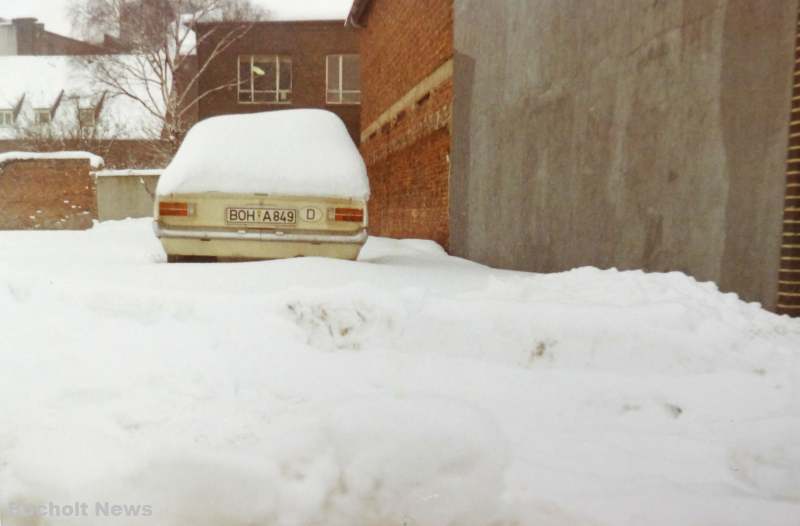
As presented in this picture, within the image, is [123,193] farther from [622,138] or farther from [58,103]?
[58,103]

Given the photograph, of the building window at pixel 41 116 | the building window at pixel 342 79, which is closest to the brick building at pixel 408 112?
the building window at pixel 342 79

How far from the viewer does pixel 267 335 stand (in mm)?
3137

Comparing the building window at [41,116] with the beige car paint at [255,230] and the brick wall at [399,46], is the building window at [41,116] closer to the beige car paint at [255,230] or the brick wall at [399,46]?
the brick wall at [399,46]

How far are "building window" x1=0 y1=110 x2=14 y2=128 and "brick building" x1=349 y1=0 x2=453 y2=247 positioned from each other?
88.6 feet

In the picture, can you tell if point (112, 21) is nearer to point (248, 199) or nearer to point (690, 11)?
point (248, 199)

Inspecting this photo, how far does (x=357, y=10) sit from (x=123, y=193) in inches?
312

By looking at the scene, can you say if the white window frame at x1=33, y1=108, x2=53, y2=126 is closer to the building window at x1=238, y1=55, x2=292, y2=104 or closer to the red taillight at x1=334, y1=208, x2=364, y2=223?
the building window at x1=238, y1=55, x2=292, y2=104

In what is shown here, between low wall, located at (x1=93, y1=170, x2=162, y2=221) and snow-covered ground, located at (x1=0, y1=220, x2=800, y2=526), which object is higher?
low wall, located at (x1=93, y1=170, x2=162, y2=221)

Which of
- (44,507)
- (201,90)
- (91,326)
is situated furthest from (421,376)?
(201,90)

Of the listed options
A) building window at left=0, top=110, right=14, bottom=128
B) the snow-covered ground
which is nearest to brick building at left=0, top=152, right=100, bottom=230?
the snow-covered ground

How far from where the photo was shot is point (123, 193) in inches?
628

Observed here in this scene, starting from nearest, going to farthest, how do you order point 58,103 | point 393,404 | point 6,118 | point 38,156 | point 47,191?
1. point 393,404
2. point 38,156
3. point 47,191
4. point 58,103
5. point 6,118

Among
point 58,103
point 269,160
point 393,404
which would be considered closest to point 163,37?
point 58,103

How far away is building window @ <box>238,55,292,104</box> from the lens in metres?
23.1
